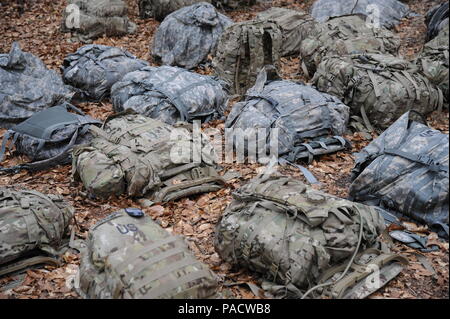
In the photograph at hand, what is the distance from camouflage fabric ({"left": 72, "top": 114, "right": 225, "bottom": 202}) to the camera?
5.91 metres

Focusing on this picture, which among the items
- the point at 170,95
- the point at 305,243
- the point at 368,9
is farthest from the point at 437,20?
the point at 305,243

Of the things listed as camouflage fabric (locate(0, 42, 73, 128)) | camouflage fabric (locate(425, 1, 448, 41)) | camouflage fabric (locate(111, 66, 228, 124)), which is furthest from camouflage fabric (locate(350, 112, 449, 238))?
camouflage fabric (locate(0, 42, 73, 128))

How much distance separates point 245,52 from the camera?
8.80 m

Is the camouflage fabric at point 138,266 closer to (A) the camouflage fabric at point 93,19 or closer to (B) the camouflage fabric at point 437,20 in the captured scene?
(B) the camouflage fabric at point 437,20

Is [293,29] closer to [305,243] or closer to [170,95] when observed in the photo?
[170,95]

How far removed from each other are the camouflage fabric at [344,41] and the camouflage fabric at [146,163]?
3529 mm

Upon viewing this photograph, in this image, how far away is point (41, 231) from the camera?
16.5ft

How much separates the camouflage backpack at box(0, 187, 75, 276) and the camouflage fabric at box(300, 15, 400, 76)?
5.53m

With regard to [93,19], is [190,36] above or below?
above

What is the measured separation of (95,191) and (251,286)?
230 cm

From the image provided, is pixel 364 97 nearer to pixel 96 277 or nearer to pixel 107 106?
pixel 107 106

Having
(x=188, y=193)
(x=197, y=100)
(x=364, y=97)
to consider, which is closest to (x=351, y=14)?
(x=364, y=97)

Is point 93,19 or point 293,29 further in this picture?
point 93,19

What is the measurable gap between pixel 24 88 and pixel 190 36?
10.7 feet
